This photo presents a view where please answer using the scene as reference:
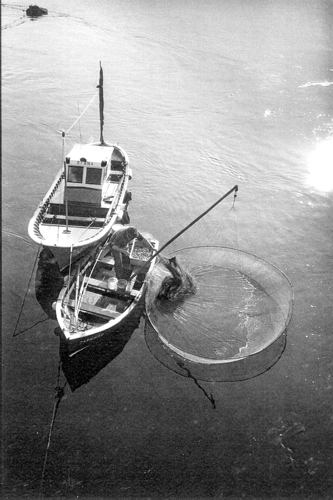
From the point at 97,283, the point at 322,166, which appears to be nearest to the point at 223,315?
the point at 97,283

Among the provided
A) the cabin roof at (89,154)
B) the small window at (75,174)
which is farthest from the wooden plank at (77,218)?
the cabin roof at (89,154)

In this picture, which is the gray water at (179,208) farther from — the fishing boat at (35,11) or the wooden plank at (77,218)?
the wooden plank at (77,218)

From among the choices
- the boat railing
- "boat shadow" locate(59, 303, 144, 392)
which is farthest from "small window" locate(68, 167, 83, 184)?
"boat shadow" locate(59, 303, 144, 392)

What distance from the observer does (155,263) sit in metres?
22.0

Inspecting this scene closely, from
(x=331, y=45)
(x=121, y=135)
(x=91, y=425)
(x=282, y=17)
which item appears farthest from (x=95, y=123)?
(x=282, y=17)

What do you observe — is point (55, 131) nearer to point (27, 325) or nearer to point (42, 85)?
point (42, 85)

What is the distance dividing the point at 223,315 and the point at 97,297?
6.44 metres

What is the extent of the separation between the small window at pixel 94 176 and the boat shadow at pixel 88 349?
6.94 m

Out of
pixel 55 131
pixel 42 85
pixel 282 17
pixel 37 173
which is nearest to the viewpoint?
pixel 37 173

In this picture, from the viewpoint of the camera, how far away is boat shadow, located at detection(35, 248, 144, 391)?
18.4 m

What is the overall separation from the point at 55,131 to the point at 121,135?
6.49 m

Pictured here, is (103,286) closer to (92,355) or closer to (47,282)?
(92,355)

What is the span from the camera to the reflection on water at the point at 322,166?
32400 millimetres

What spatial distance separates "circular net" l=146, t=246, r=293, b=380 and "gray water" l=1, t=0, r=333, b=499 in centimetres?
100
